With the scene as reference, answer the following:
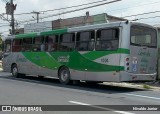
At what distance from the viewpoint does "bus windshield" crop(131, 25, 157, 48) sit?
54.5 ft

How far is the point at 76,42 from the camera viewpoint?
19141 millimetres

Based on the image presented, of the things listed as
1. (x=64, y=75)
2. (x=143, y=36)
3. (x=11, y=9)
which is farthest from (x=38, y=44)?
(x=11, y=9)

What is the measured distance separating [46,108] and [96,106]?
162cm

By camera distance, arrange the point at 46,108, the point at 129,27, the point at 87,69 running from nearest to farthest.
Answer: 1. the point at 46,108
2. the point at 129,27
3. the point at 87,69

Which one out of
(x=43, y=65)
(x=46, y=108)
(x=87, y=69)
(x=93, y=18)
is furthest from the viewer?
(x=93, y=18)

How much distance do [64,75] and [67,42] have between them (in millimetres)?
1876

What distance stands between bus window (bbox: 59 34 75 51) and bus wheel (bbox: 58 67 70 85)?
46.0 inches

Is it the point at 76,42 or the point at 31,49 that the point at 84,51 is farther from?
the point at 31,49

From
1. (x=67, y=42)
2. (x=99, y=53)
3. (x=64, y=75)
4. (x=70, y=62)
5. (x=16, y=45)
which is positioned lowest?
(x=64, y=75)

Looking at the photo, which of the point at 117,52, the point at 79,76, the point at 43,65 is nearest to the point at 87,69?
the point at 79,76

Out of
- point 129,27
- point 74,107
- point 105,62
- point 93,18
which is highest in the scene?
point 93,18

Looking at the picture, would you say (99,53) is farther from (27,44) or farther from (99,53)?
(27,44)

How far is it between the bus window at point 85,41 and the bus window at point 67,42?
0.50 meters

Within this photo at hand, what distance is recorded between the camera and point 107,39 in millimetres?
17031
